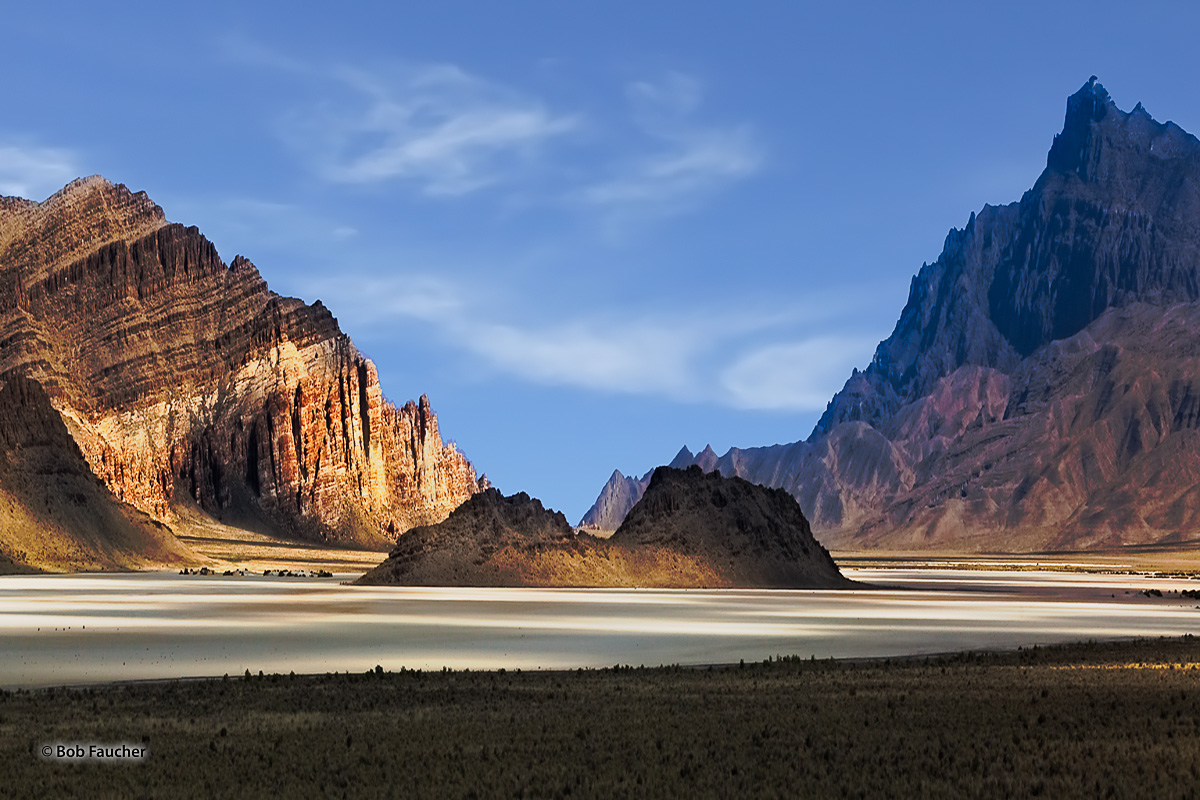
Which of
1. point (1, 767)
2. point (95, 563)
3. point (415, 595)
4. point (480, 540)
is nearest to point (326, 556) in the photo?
point (95, 563)

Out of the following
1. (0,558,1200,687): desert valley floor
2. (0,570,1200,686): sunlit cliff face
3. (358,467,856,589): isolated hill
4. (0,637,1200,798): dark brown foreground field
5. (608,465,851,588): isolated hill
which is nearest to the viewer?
(0,637,1200,798): dark brown foreground field

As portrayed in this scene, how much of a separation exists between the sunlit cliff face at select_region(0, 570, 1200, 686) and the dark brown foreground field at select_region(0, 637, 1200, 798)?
18.0ft

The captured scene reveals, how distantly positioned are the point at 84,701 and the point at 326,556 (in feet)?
523

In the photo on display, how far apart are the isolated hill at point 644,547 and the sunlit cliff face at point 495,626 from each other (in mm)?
7956

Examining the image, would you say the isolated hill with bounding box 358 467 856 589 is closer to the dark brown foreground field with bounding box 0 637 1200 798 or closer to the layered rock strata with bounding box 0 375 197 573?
the layered rock strata with bounding box 0 375 197 573

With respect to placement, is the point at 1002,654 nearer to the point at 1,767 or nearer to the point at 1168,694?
the point at 1168,694

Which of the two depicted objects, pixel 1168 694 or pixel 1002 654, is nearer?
pixel 1168 694

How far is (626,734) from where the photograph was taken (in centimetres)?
1822

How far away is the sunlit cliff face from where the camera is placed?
3041 centimetres

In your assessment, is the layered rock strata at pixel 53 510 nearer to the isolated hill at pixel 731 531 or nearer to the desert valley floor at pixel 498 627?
the desert valley floor at pixel 498 627

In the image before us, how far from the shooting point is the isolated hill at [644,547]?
8469 centimetres

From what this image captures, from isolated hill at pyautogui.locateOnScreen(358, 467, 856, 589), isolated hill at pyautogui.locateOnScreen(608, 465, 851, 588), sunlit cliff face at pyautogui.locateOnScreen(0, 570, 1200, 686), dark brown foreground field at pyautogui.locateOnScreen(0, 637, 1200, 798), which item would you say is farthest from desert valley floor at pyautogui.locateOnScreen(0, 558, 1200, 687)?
isolated hill at pyautogui.locateOnScreen(608, 465, 851, 588)

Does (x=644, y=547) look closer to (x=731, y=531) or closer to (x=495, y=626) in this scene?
(x=731, y=531)

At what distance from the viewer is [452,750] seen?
16.9 meters
